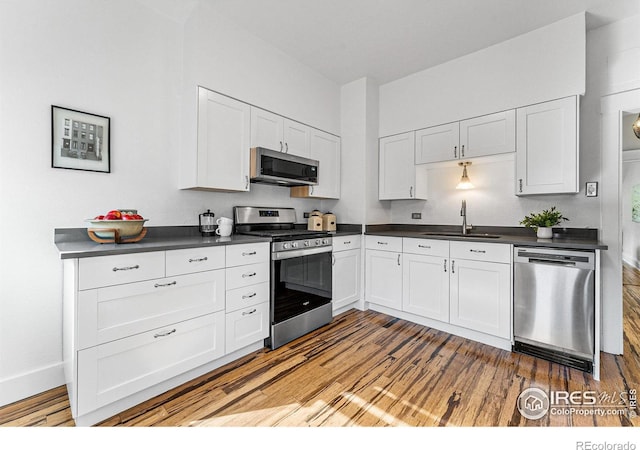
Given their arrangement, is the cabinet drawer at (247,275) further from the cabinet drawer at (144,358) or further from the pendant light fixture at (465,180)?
the pendant light fixture at (465,180)

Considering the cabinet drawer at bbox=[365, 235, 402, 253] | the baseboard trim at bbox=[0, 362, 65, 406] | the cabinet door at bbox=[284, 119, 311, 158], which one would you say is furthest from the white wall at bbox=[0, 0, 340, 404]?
the cabinet drawer at bbox=[365, 235, 402, 253]

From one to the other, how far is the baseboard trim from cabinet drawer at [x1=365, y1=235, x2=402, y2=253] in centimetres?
283

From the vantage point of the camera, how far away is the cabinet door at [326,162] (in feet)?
11.1

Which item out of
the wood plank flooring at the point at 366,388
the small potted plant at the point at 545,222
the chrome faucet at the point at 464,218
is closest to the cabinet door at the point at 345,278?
the wood plank flooring at the point at 366,388

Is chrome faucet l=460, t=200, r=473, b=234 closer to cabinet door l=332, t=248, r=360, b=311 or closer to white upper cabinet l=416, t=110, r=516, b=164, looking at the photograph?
white upper cabinet l=416, t=110, r=516, b=164

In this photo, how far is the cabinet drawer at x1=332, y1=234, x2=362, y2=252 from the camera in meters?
3.12

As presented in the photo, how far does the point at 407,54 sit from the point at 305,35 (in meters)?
1.09

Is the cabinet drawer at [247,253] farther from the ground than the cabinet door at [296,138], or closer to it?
closer to it

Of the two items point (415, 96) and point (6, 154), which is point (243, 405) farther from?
point (415, 96)

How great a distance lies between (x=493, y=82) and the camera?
2883 mm

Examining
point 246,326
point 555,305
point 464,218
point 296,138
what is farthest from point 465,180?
point 246,326

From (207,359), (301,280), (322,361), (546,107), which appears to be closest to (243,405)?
(207,359)

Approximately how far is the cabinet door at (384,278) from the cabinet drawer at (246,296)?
1.40 metres

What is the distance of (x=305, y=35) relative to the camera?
9.13ft
